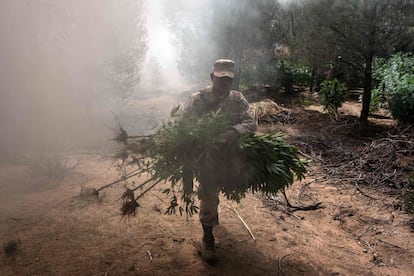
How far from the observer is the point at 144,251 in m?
2.80

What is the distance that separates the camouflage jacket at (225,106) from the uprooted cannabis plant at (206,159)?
236mm

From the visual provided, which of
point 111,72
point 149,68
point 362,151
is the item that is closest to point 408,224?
point 362,151

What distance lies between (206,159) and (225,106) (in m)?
0.57

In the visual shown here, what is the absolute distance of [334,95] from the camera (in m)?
7.92

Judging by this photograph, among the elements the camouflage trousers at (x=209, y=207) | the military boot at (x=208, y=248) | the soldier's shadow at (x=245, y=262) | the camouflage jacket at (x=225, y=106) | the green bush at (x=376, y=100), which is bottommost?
the soldier's shadow at (x=245, y=262)

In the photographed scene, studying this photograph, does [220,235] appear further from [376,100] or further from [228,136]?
[376,100]

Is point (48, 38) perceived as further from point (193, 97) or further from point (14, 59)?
point (193, 97)

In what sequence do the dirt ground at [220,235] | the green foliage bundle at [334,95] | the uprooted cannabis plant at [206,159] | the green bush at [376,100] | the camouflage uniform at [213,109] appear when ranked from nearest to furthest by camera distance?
the uprooted cannabis plant at [206,159]
the camouflage uniform at [213,109]
the dirt ground at [220,235]
the green bush at [376,100]
the green foliage bundle at [334,95]

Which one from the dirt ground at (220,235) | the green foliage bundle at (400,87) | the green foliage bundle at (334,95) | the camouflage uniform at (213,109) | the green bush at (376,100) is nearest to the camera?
the camouflage uniform at (213,109)

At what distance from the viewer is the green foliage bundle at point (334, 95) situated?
7.86 metres

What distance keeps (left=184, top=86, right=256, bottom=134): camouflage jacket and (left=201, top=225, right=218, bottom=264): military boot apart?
905 millimetres

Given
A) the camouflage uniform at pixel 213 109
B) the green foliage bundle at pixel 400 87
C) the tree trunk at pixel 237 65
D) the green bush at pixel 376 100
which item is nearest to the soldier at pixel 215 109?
the camouflage uniform at pixel 213 109

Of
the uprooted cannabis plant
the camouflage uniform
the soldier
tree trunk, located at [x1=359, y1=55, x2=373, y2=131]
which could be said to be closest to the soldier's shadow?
the soldier

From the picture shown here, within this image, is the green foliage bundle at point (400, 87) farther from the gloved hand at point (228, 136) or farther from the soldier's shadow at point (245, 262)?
the gloved hand at point (228, 136)
